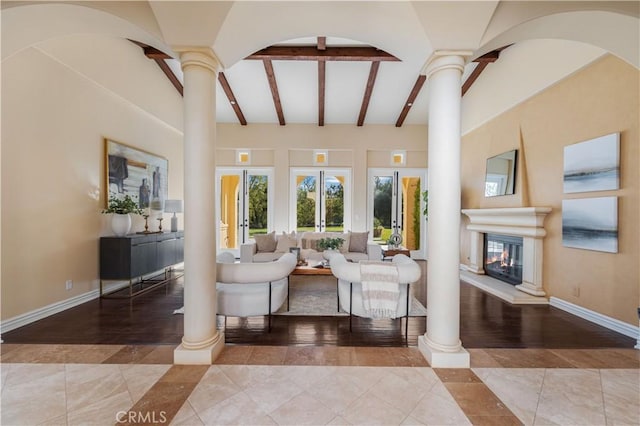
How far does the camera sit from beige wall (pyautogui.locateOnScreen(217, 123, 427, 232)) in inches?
294

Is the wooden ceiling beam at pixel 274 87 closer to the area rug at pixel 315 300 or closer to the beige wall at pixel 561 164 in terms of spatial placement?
the area rug at pixel 315 300

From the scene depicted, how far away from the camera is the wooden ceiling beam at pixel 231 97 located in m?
5.67

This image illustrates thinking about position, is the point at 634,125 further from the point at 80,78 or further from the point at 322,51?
the point at 80,78

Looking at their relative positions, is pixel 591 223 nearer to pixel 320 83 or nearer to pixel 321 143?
pixel 320 83

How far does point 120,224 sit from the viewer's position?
4238 mm

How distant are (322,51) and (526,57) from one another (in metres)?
3.41

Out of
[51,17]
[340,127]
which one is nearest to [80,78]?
[51,17]

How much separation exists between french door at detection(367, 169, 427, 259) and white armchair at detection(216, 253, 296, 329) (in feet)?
16.4

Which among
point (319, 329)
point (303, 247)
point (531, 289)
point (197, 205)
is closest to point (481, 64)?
point (531, 289)

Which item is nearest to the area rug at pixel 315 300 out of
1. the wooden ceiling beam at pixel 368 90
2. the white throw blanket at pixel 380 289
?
the white throw blanket at pixel 380 289

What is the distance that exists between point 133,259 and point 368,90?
569 cm

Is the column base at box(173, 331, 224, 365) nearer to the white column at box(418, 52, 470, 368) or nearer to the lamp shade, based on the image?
the white column at box(418, 52, 470, 368)

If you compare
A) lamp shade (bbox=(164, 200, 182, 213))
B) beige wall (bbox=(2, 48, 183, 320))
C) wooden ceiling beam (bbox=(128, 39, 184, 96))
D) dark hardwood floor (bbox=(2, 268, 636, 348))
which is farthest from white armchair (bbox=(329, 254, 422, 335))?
wooden ceiling beam (bbox=(128, 39, 184, 96))
